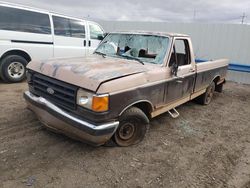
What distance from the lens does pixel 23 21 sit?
6488mm

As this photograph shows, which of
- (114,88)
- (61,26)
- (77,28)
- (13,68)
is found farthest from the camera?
(77,28)

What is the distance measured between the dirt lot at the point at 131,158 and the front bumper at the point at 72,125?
36cm

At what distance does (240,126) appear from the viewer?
491cm

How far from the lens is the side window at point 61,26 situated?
7.27 m

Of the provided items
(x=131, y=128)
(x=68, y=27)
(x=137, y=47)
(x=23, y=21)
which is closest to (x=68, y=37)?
(x=68, y=27)

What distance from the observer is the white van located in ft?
20.4

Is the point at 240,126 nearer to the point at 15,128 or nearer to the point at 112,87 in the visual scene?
the point at 112,87

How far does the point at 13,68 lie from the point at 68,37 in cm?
209

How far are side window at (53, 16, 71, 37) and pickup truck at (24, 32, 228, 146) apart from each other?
3219 mm

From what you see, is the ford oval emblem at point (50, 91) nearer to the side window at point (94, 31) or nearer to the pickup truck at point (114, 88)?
the pickup truck at point (114, 88)

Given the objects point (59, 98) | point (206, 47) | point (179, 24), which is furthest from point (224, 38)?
point (59, 98)

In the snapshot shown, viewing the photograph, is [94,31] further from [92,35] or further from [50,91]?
[50,91]

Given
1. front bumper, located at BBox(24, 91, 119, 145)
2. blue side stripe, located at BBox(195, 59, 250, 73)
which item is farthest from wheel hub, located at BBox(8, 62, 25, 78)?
blue side stripe, located at BBox(195, 59, 250, 73)

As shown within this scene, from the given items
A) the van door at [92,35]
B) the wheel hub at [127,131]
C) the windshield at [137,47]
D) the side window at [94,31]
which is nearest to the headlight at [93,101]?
the wheel hub at [127,131]
